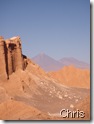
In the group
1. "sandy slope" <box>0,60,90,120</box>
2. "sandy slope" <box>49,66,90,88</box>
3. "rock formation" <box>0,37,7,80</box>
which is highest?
"rock formation" <box>0,37,7,80</box>

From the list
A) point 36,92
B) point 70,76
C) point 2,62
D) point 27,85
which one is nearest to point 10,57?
point 2,62

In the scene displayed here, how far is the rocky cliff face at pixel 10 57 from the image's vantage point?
1705 cm

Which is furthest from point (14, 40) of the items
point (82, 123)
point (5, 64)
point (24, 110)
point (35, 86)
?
point (82, 123)

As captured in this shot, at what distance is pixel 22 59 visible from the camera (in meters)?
18.9

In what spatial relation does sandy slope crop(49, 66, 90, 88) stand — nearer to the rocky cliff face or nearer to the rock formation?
the rocky cliff face

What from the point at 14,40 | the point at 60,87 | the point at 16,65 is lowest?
the point at 60,87

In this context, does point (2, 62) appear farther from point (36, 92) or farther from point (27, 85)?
point (36, 92)

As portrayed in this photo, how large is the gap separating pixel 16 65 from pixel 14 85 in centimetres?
157

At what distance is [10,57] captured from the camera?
18.0 meters

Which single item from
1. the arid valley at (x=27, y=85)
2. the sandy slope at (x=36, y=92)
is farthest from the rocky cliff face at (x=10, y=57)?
the sandy slope at (x=36, y=92)

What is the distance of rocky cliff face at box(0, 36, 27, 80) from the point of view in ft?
55.9

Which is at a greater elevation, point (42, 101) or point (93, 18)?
point (93, 18)

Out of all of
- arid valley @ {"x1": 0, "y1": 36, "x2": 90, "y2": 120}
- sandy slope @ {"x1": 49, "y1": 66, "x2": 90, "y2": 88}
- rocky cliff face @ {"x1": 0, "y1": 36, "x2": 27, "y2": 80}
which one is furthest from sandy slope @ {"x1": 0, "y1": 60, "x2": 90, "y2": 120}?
sandy slope @ {"x1": 49, "y1": 66, "x2": 90, "y2": 88}

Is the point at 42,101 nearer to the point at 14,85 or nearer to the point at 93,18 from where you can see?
the point at 14,85
